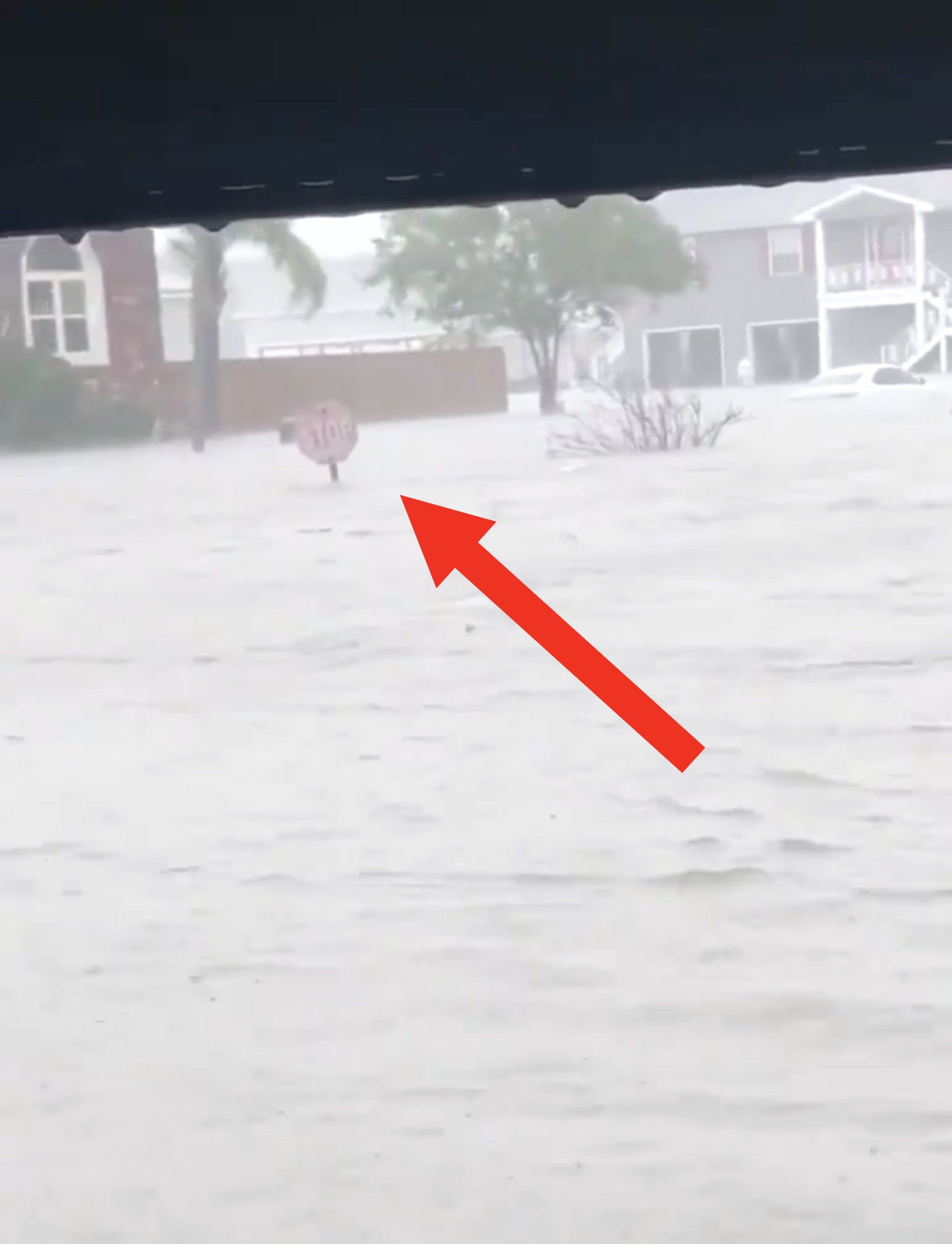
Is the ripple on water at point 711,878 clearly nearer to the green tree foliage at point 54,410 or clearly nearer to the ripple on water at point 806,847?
the ripple on water at point 806,847

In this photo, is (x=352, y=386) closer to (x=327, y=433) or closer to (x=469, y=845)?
(x=327, y=433)

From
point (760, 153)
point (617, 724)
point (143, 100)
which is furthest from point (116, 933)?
point (760, 153)

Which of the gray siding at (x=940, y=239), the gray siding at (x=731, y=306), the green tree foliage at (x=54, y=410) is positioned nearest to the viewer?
the gray siding at (x=940, y=239)

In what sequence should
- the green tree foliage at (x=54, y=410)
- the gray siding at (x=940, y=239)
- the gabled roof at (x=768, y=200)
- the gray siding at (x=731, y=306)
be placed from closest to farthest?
the gabled roof at (x=768, y=200) < the gray siding at (x=940, y=239) < the gray siding at (x=731, y=306) < the green tree foliage at (x=54, y=410)

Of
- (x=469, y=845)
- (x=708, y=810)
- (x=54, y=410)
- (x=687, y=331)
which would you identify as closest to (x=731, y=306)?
(x=687, y=331)

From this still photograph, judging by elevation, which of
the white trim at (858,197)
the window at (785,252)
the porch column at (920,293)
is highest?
the white trim at (858,197)

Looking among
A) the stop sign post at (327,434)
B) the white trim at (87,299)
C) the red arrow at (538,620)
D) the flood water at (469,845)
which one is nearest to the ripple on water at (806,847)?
the flood water at (469,845)

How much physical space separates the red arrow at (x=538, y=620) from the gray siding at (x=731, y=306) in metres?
0.30

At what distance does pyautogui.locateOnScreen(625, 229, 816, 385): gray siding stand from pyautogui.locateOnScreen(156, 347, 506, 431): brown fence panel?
19cm

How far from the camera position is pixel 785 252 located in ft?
5.62

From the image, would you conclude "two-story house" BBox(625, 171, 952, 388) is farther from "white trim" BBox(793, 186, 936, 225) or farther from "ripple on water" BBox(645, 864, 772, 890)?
"ripple on water" BBox(645, 864, 772, 890)

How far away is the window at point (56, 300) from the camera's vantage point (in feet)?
5.61

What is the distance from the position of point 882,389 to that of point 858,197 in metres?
0.27

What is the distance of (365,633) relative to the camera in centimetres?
192
